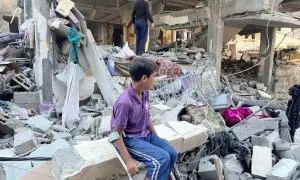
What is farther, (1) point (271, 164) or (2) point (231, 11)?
(2) point (231, 11)

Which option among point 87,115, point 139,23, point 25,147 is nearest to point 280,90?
point 139,23

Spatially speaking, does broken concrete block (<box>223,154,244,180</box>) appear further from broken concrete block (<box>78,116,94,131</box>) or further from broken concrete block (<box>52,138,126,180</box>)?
broken concrete block (<box>78,116,94,131</box>)

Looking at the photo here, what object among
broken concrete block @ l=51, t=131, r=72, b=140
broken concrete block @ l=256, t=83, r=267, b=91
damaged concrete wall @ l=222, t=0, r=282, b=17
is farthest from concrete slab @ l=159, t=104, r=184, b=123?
broken concrete block @ l=256, t=83, r=267, b=91

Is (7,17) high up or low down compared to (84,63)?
up

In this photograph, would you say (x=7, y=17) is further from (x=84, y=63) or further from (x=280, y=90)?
(x=280, y=90)

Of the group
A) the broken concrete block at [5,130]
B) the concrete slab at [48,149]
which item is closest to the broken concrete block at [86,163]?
the concrete slab at [48,149]

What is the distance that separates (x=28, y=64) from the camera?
9242 millimetres

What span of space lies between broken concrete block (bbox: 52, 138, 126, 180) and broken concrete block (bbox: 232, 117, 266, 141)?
3485 mm

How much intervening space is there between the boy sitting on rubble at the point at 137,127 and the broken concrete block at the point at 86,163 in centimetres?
40

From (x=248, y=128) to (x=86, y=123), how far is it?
317 centimetres

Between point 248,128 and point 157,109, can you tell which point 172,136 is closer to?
point 157,109

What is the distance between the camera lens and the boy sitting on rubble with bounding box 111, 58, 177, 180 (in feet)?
9.96

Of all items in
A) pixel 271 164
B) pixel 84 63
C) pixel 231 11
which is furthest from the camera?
pixel 231 11

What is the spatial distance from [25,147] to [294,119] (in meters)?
5.21
